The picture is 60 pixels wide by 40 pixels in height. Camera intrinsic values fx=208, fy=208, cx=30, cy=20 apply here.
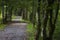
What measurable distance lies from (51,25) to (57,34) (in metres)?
6.13

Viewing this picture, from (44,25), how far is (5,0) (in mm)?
16380

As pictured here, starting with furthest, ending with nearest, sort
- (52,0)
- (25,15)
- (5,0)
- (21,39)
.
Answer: (25,15), (5,0), (21,39), (52,0)

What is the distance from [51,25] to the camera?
744 centimetres

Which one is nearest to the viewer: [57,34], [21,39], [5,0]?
[21,39]

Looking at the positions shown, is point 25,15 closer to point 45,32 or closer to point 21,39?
point 21,39

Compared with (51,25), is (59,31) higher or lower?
lower

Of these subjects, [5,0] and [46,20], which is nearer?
[46,20]

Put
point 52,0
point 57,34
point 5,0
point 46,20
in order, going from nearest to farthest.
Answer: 1. point 52,0
2. point 46,20
3. point 57,34
4. point 5,0

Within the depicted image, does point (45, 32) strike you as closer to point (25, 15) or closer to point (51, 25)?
point (51, 25)

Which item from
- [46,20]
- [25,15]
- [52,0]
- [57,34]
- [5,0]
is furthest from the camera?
[25,15]

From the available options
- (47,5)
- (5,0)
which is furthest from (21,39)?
(5,0)

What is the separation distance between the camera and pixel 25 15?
41.9 m

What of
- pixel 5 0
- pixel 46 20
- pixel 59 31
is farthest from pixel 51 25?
pixel 5 0

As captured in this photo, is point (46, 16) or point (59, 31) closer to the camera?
point (46, 16)
